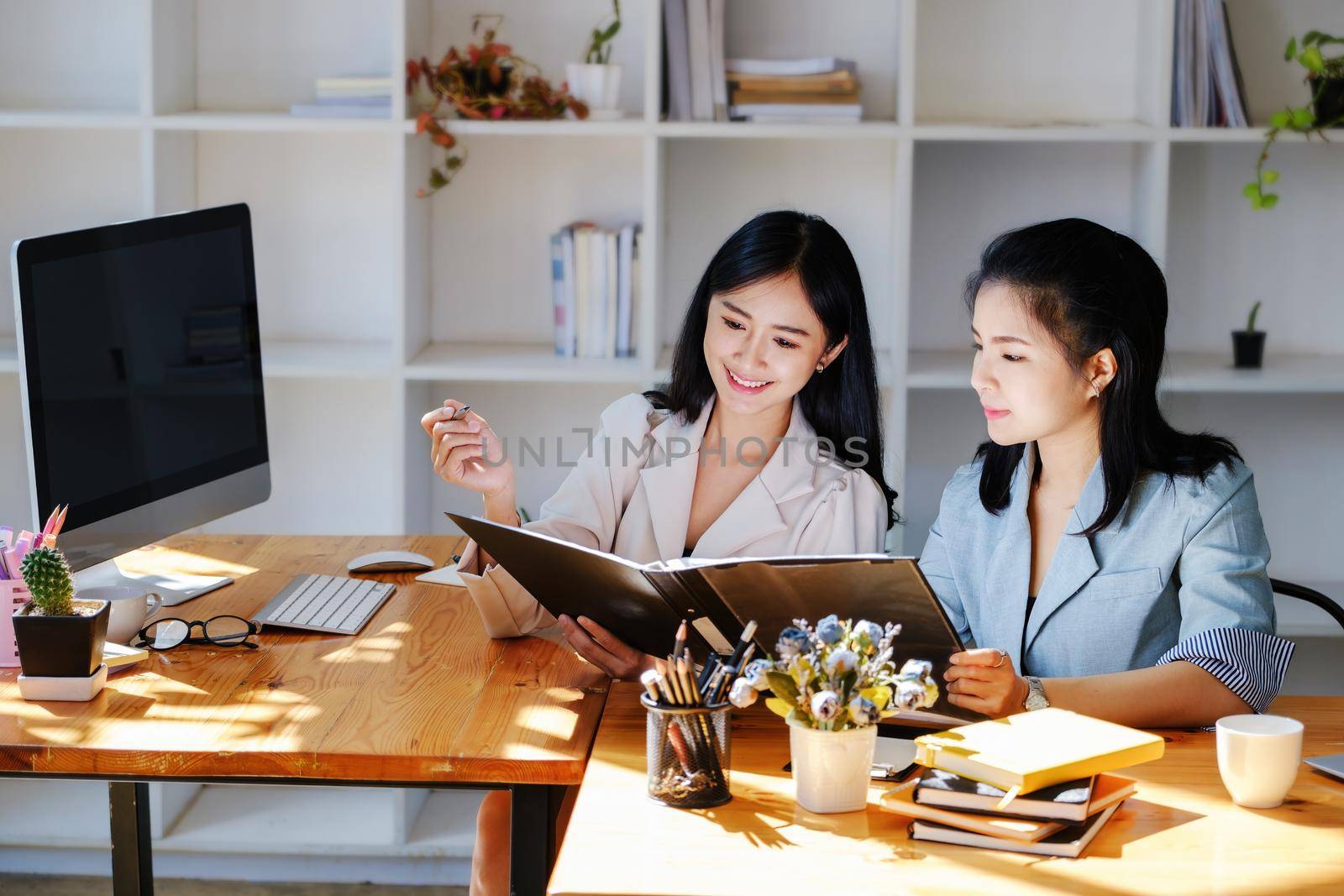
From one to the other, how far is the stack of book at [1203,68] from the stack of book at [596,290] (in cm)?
119

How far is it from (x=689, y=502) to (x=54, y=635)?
941 millimetres

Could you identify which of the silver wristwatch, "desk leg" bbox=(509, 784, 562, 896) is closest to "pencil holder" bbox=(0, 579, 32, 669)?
"desk leg" bbox=(509, 784, 562, 896)

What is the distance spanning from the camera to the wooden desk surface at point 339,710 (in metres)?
1.54

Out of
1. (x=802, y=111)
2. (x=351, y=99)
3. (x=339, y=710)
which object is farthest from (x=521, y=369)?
(x=339, y=710)

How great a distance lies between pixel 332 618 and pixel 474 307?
1492mm

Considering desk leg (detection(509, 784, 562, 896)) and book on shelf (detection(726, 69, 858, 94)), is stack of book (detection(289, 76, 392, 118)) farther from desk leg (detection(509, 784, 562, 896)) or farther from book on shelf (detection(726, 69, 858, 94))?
desk leg (detection(509, 784, 562, 896))

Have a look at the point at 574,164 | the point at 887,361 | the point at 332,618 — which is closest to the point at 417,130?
the point at 574,164

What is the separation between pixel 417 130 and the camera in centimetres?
295

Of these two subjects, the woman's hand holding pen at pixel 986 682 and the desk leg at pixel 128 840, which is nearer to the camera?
the woman's hand holding pen at pixel 986 682

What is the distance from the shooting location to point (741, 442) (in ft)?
7.40

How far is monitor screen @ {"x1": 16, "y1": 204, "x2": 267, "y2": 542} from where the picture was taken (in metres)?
1.89

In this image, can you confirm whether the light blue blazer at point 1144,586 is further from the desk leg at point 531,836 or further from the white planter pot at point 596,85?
the white planter pot at point 596,85

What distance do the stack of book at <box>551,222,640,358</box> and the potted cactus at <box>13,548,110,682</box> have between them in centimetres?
163

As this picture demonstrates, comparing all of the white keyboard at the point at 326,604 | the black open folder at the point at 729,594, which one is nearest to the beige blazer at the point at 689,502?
the white keyboard at the point at 326,604
